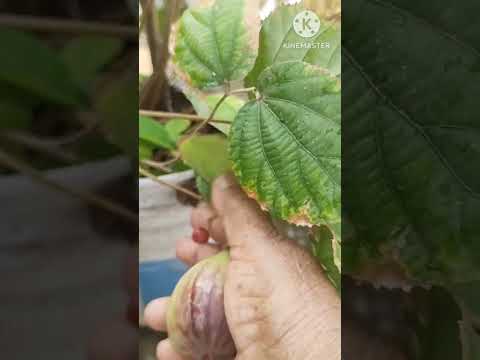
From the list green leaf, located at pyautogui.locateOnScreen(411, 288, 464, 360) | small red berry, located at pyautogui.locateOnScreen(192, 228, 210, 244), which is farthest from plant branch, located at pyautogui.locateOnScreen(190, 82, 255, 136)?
green leaf, located at pyautogui.locateOnScreen(411, 288, 464, 360)

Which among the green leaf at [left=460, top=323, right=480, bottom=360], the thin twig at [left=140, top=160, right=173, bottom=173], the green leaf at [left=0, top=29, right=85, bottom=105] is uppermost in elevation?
the green leaf at [left=0, top=29, right=85, bottom=105]

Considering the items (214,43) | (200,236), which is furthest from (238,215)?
(214,43)

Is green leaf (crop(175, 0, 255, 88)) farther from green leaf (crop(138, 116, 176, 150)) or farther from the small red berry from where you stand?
the small red berry

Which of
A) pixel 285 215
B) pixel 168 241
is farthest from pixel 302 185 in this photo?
pixel 168 241

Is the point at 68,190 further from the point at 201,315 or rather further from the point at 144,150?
the point at 201,315


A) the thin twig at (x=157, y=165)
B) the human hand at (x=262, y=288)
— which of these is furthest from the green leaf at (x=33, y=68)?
the human hand at (x=262, y=288)
